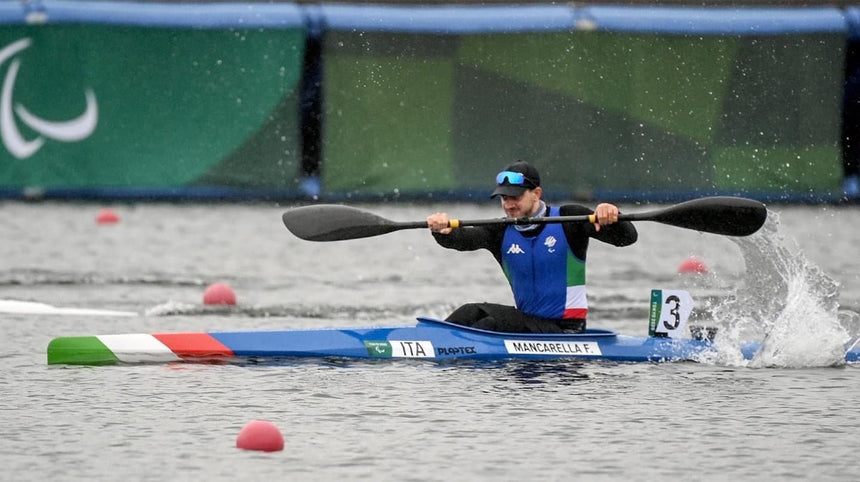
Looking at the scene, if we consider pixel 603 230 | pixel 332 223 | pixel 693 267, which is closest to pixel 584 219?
pixel 603 230

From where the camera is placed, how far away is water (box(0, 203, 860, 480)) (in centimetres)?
866

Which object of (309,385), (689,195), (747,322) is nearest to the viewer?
(309,385)

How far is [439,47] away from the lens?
23188 mm

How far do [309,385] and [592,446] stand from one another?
239 cm

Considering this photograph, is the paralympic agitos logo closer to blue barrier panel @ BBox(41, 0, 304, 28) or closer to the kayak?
blue barrier panel @ BBox(41, 0, 304, 28)

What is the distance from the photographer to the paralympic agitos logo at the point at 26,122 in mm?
23062

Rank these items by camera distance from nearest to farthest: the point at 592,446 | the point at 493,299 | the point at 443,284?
the point at 592,446 < the point at 493,299 < the point at 443,284

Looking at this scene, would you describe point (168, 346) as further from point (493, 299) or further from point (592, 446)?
point (493, 299)

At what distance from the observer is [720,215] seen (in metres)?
12.0

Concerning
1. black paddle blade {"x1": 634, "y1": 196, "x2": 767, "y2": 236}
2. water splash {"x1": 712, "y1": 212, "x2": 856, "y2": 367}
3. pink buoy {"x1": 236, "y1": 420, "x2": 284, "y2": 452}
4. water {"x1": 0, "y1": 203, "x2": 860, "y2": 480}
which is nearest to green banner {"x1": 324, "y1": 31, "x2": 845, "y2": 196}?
water {"x1": 0, "y1": 203, "x2": 860, "y2": 480}

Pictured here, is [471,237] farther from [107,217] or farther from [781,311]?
[107,217]

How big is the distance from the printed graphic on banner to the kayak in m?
0.07

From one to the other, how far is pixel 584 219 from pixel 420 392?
178 centimetres

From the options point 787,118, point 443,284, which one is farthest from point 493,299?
point 787,118
